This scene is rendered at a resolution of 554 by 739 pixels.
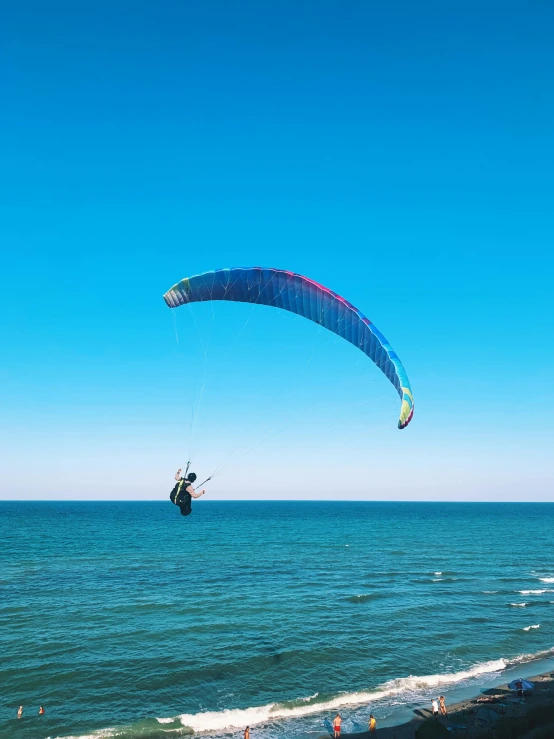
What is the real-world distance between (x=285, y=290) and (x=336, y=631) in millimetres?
17137

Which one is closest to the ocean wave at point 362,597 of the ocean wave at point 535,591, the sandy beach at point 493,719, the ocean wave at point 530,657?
the ocean wave at point 530,657

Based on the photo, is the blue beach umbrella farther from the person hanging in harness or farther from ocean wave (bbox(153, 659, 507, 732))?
the person hanging in harness

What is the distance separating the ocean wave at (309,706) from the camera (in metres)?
16.3

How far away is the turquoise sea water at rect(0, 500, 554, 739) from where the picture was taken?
56.2ft

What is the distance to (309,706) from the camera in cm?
1756

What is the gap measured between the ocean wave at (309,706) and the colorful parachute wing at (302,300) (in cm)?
1031

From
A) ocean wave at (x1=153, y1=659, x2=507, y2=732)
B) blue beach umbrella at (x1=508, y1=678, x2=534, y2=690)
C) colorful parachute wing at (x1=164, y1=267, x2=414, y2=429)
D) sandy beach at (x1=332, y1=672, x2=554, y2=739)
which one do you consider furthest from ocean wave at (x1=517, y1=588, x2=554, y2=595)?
colorful parachute wing at (x1=164, y1=267, x2=414, y2=429)

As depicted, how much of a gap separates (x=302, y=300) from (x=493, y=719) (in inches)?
579

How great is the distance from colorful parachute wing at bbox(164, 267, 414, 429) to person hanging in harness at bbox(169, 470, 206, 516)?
649 cm

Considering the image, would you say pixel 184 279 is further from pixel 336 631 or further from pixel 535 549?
pixel 535 549

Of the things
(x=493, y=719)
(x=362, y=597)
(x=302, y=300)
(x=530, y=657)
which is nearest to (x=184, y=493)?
(x=302, y=300)

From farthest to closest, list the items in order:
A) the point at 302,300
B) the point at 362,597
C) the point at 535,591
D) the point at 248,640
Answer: the point at 535,591 → the point at 362,597 → the point at 248,640 → the point at 302,300

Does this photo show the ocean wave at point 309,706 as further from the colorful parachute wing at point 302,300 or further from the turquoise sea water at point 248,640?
the colorful parachute wing at point 302,300

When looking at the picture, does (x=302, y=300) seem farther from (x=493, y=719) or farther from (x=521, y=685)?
(x=521, y=685)
